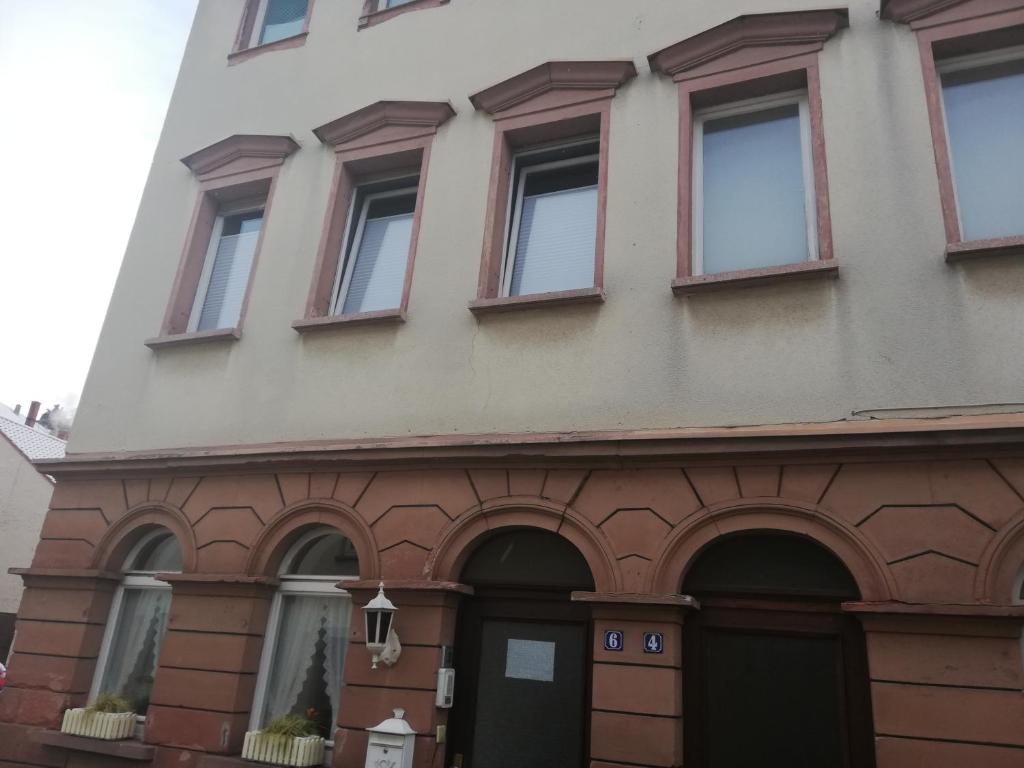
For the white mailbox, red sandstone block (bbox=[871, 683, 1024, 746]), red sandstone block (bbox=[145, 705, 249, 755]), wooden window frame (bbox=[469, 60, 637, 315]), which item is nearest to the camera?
red sandstone block (bbox=[871, 683, 1024, 746])

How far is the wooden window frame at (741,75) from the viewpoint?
5844 millimetres

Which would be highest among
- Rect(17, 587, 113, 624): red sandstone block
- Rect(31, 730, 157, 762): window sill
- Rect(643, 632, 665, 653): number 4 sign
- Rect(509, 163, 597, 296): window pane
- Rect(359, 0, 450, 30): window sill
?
Rect(359, 0, 450, 30): window sill

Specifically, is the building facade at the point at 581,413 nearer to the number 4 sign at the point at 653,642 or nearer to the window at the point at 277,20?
the number 4 sign at the point at 653,642

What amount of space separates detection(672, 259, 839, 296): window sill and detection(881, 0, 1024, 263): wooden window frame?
806mm

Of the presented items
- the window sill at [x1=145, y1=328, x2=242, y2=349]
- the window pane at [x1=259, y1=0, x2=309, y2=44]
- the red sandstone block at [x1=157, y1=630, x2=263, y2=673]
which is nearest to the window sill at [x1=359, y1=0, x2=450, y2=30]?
the window pane at [x1=259, y1=0, x2=309, y2=44]

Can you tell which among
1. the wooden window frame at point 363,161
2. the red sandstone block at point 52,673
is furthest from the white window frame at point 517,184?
the red sandstone block at point 52,673

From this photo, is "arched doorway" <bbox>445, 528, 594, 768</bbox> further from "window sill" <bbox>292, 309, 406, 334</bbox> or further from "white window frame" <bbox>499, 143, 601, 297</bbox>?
"white window frame" <bbox>499, 143, 601, 297</bbox>

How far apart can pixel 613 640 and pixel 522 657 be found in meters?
0.83

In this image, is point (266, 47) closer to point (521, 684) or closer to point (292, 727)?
point (292, 727)

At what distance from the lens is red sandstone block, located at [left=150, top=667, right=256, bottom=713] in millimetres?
6305

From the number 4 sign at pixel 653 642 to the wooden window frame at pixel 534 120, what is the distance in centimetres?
271

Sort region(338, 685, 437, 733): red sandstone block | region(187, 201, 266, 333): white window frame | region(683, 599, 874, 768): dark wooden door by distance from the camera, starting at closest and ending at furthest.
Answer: region(683, 599, 874, 768): dark wooden door → region(338, 685, 437, 733): red sandstone block → region(187, 201, 266, 333): white window frame

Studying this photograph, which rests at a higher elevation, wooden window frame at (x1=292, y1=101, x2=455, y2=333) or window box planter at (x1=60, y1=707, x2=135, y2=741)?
wooden window frame at (x1=292, y1=101, x2=455, y2=333)

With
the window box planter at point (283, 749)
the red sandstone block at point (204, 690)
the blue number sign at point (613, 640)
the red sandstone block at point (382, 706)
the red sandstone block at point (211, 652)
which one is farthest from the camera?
the red sandstone block at point (211, 652)
